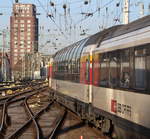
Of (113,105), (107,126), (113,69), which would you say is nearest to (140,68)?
(113,69)

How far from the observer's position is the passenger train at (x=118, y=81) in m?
6.93

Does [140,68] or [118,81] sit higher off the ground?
[140,68]

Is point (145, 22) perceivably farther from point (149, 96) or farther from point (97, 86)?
point (97, 86)

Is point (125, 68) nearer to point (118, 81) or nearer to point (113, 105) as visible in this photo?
point (118, 81)

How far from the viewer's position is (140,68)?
7.09 metres

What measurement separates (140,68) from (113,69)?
6.04 feet

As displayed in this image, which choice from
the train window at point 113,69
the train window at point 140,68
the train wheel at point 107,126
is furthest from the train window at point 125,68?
the train wheel at point 107,126

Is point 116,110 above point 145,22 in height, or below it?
below

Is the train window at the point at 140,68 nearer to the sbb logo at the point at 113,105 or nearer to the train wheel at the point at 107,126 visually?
the sbb logo at the point at 113,105

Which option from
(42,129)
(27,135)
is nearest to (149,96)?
(27,135)

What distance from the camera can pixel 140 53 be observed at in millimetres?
7098

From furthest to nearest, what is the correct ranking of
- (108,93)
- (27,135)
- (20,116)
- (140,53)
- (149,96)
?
(20,116) < (27,135) < (108,93) < (140,53) < (149,96)

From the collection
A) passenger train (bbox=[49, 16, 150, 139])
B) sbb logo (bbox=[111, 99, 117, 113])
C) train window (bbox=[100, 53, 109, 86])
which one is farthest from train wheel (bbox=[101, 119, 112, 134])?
train window (bbox=[100, 53, 109, 86])

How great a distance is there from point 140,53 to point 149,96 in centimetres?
103
